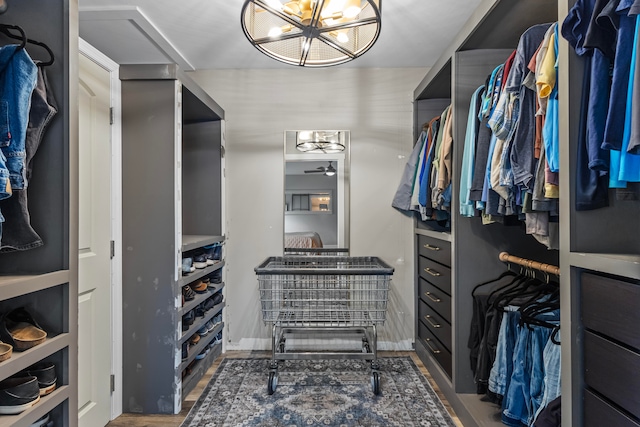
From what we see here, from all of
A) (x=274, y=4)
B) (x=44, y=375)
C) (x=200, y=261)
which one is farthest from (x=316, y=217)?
(x=44, y=375)

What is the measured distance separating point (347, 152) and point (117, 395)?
7.29 ft

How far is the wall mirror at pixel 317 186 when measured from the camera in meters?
3.07

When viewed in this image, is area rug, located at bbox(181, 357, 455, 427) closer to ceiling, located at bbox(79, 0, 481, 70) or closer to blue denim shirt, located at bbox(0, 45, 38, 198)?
blue denim shirt, located at bbox(0, 45, 38, 198)

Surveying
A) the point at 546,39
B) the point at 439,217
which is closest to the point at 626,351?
the point at 546,39

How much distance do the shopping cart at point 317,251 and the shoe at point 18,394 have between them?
207 cm

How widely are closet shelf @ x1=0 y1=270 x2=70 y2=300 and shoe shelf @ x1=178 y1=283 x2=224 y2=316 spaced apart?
1008mm

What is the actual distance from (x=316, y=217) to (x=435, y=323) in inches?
46.9

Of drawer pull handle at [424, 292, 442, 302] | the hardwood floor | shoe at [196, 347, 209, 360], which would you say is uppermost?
drawer pull handle at [424, 292, 442, 302]

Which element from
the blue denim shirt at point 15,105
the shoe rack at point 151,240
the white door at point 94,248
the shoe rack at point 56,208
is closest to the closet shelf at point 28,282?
the shoe rack at point 56,208

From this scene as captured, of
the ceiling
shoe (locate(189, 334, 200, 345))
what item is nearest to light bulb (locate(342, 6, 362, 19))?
the ceiling

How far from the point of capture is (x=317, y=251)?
122 inches

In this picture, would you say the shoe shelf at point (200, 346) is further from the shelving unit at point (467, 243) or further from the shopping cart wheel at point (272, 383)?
the shelving unit at point (467, 243)

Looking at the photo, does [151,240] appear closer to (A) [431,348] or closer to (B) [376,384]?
(B) [376,384]

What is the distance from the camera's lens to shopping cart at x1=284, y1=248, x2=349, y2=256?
10.1 feet
